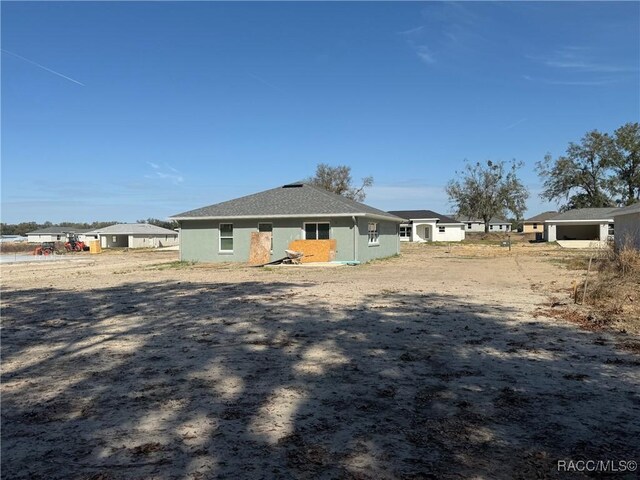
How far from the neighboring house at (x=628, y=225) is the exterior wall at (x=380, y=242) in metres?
11.3

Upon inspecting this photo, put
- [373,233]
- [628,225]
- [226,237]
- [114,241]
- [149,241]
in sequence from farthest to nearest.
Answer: [114,241] → [149,241] → [373,233] → [226,237] → [628,225]

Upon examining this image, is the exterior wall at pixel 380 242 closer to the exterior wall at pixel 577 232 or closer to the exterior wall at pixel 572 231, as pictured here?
the exterior wall at pixel 572 231

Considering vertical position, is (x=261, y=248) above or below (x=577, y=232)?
below

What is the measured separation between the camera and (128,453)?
3.45 meters

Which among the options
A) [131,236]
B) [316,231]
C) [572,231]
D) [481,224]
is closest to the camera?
A: [316,231]

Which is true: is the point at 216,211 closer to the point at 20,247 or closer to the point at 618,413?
the point at 618,413

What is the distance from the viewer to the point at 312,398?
4.55 m

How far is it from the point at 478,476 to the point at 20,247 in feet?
209

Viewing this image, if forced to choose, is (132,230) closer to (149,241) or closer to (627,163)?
(149,241)

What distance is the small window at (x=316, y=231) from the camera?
79.3 ft

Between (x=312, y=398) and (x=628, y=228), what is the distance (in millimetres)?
26022

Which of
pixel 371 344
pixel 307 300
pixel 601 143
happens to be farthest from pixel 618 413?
pixel 601 143

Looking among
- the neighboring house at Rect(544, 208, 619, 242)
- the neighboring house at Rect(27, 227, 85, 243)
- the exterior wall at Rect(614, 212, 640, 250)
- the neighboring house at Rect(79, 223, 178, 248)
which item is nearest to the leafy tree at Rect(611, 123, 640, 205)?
the neighboring house at Rect(544, 208, 619, 242)

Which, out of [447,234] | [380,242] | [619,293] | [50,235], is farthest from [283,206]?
[50,235]
